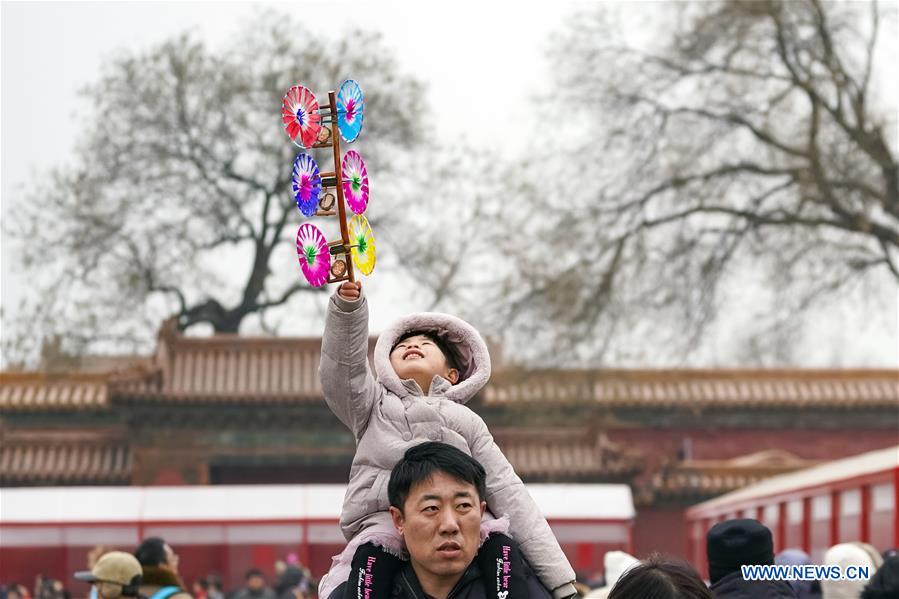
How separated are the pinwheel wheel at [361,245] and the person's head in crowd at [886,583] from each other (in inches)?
81.3

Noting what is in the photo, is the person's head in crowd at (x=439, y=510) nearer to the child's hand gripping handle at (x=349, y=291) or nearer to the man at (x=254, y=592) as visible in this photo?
the child's hand gripping handle at (x=349, y=291)

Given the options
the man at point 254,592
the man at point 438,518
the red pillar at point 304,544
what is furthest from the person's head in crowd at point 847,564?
the red pillar at point 304,544

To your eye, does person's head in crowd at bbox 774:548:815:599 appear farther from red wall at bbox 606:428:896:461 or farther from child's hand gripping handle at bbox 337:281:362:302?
red wall at bbox 606:428:896:461

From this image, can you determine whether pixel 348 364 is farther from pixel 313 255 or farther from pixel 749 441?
pixel 749 441

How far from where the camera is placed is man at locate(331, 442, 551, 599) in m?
3.68

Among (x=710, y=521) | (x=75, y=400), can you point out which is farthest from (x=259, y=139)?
(x=710, y=521)

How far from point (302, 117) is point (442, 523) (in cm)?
101

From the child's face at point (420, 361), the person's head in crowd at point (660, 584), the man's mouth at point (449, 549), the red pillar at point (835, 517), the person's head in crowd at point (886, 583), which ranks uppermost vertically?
the red pillar at point (835, 517)

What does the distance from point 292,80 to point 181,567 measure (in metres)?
12.3

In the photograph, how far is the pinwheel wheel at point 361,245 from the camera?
3.83m

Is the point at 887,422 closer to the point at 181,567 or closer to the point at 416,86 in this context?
the point at 416,86

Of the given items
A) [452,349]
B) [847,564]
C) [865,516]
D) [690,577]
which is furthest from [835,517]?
[690,577]

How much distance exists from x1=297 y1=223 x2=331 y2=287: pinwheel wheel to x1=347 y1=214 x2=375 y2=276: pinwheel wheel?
6 centimetres

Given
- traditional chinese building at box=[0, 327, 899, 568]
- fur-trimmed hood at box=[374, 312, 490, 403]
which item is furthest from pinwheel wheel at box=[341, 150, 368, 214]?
traditional chinese building at box=[0, 327, 899, 568]
